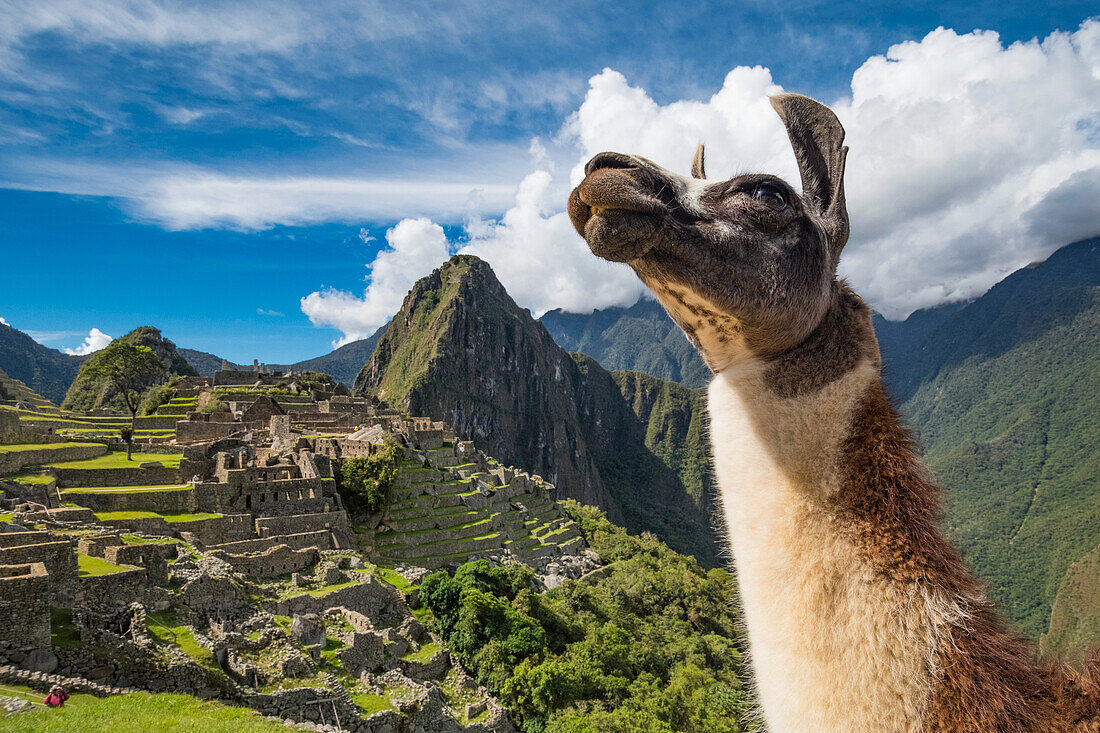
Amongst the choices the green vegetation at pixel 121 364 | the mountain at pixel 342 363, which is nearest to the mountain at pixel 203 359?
the mountain at pixel 342 363

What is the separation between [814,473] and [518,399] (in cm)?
14126

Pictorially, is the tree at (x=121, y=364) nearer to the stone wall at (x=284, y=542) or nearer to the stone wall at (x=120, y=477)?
the stone wall at (x=120, y=477)

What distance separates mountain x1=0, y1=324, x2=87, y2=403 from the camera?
7838 centimetres

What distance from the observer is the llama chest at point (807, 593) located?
1.55 m

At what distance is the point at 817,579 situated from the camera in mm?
1644

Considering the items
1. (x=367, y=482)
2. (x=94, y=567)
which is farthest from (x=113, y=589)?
(x=367, y=482)

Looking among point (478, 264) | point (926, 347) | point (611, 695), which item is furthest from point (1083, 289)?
point (611, 695)

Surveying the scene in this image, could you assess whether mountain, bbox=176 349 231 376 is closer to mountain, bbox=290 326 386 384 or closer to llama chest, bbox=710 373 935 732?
mountain, bbox=290 326 386 384

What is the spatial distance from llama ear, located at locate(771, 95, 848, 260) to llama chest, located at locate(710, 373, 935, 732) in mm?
660

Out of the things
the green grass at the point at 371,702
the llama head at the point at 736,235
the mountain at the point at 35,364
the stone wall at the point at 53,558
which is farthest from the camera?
the mountain at the point at 35,364

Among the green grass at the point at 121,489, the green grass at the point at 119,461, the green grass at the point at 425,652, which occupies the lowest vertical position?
the green grass at the point at 425,652

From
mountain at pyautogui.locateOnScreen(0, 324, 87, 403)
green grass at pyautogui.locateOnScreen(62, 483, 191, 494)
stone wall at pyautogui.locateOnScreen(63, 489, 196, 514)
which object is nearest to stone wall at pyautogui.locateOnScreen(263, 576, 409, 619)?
stone wall at pyautogui.locateOnScreen(63, 489, 196, 514)

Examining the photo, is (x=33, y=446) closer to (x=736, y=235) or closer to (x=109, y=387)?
(x=736, y=235)

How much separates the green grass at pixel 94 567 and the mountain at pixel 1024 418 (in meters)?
33.6
